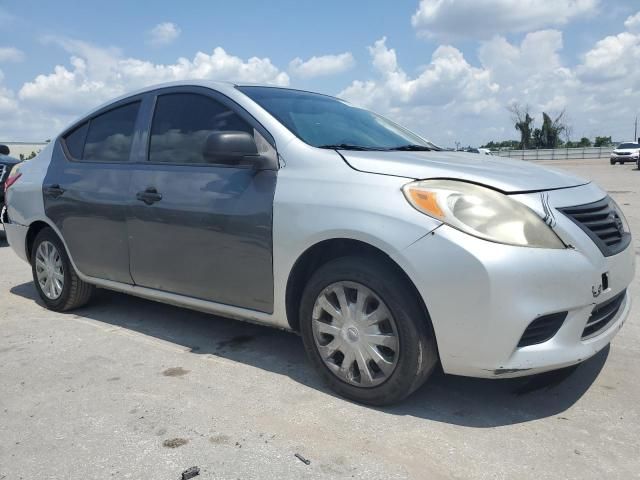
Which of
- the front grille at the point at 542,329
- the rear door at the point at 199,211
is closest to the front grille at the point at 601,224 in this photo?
the front grille at the point at 542,329

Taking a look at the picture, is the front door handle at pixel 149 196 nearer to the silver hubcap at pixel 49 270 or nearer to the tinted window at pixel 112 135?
the tinted window at pixel 112 135

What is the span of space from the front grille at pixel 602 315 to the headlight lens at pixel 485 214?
43 cm

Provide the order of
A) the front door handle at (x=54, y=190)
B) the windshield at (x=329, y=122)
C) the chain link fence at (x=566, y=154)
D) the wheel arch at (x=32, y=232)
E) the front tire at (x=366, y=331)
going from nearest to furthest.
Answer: the front tire at (x=366, y=331) < the windshield at (x=329, y=122) < the front door handle at (x=54, y=190) < the wheel arch at (x=32, y=232) < the chain link fence at (x=566, y=154)

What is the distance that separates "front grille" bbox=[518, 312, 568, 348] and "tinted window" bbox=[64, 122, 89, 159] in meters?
3.59

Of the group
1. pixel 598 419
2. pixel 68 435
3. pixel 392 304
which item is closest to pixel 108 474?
pixel 68 435

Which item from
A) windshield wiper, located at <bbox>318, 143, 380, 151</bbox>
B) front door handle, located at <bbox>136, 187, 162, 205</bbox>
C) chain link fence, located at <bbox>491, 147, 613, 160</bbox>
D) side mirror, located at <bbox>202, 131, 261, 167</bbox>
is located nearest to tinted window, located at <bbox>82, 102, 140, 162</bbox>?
front door handle, located at <bbox>136, 187, 162, 205</bbox>

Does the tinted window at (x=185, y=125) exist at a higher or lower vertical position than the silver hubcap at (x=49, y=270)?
higher

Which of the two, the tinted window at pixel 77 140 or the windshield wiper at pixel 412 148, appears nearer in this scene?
the windshield wiper at pixel 412 148

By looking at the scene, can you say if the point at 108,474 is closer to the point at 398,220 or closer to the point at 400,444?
the point at 400,444

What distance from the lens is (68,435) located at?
2.68 meters

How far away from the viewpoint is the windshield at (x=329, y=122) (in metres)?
3.37

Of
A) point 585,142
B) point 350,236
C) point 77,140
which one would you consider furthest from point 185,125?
point 585,142

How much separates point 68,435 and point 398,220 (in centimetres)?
186

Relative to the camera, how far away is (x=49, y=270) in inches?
189
